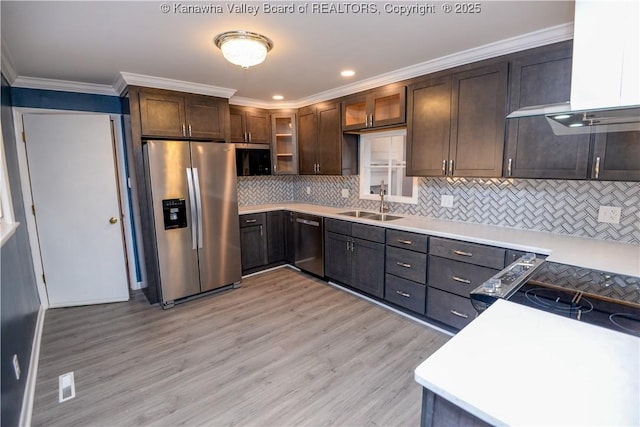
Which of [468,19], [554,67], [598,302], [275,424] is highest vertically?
[468,19]

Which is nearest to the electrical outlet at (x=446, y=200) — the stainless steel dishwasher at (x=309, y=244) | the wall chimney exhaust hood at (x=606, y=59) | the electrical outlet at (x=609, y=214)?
the electrical outlet at (x=609, y=214)

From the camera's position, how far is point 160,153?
3.13m

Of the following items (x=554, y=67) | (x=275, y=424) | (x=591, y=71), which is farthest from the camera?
(x=554, y=67)

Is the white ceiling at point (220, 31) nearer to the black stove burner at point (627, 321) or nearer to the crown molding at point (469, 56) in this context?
the crown molding at point (469, 56)

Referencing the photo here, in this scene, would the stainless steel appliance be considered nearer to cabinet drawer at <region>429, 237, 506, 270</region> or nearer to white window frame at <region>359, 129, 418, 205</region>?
cabinet drawer at <region>429, 237, 506, 270</region>

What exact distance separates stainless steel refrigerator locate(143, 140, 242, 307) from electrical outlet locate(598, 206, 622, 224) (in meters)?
3.35

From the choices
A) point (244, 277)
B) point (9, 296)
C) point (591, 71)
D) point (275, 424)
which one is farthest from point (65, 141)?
point (591, 71)

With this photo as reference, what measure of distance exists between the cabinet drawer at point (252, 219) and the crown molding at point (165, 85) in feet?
4.89

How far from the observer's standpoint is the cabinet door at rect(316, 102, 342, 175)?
3.88 meters

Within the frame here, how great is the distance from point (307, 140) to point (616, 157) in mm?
3164

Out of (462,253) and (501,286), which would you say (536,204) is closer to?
(462,253)

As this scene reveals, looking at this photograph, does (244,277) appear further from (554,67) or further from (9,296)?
(554,67)

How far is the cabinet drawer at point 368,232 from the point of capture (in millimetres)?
3177

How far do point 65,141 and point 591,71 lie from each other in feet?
13.9
